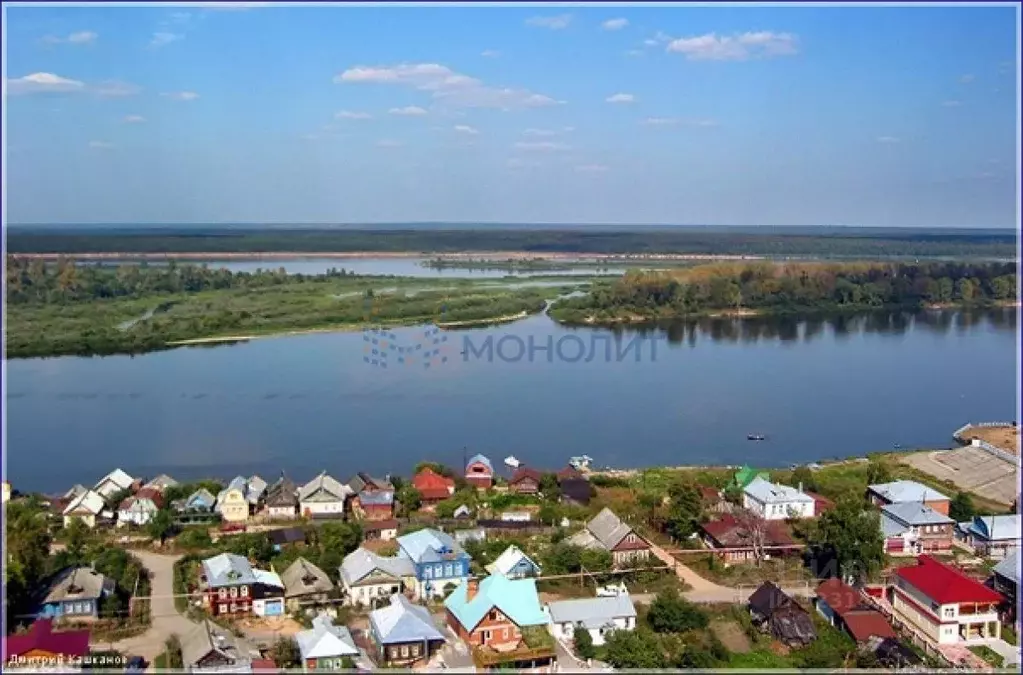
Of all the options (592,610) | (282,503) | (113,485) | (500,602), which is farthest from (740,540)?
(113,485)

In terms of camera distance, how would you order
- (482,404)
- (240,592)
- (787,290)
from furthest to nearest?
(787,290), (482,404), (240,592)

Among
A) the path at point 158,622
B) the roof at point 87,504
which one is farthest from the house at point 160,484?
the path at point 158,622

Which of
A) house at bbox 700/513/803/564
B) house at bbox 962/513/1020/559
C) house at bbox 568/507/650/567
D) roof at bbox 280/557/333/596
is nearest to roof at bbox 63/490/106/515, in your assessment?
roof at bbox 280/557/333/596

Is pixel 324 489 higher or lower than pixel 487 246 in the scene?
lower

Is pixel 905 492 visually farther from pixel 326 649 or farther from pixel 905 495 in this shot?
pixel 326 649

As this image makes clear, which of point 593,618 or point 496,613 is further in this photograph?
point 593,618

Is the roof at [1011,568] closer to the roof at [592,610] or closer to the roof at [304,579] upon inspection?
the roof at [592,610]

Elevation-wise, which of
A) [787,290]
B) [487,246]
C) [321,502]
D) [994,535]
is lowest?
[994,535]
